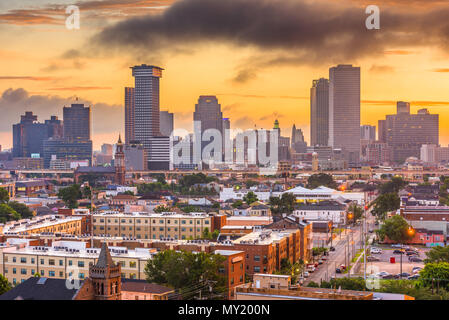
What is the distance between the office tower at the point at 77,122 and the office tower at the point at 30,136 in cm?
871

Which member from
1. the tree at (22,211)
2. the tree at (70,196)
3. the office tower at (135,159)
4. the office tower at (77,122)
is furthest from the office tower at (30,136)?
the tree at (22,211)

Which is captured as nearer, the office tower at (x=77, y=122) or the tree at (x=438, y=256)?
the tree at (x=438, y=256)

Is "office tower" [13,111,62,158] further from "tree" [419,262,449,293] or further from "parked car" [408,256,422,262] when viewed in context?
"tree" [419,262,449,293]

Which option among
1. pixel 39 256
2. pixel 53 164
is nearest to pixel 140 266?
pixel 39 256

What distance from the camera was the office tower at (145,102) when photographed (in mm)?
169875

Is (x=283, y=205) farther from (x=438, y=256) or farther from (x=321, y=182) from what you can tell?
(x=321, y=182)

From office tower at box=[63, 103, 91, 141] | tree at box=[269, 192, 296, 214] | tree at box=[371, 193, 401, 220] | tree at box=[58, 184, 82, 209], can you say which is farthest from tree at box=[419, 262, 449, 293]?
office tower at box=[63, 103, 91, 141]

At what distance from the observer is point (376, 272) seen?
98.9 ft

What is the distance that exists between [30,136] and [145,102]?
150 feet

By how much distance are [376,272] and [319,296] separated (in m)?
14.5

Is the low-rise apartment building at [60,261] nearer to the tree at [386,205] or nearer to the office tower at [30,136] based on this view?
the tree at [386,205]

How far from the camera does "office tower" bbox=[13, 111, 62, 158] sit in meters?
194

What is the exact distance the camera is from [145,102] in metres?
170

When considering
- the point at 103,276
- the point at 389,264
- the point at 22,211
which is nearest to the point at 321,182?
the point at 22,211
